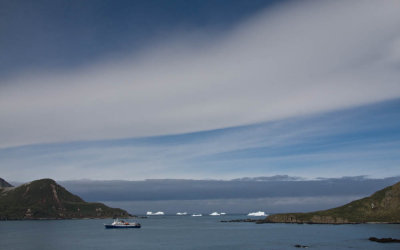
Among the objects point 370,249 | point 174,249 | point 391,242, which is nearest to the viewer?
point 370,249

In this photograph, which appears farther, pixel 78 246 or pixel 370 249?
pixel 78 246

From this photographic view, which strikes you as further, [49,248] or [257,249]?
[49,248]

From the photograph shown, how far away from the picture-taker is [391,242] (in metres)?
167

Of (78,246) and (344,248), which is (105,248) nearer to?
(78,246)

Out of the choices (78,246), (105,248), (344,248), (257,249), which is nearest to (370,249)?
(344,248)

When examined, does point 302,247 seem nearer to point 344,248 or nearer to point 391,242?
point 344,248

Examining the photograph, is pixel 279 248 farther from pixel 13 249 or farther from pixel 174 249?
pixel 13 249

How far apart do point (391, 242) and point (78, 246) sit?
140 m

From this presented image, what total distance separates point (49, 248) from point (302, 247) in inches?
4214

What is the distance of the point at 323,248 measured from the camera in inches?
5950

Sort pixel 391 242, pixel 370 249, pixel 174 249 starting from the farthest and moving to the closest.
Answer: pixel 391 242 → pixel 174 249 → pixel 370 249

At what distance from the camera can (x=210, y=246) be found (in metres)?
164

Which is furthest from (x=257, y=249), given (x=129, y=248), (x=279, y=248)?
(x=129, y=248)

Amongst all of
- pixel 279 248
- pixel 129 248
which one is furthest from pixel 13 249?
pixel 279 248
